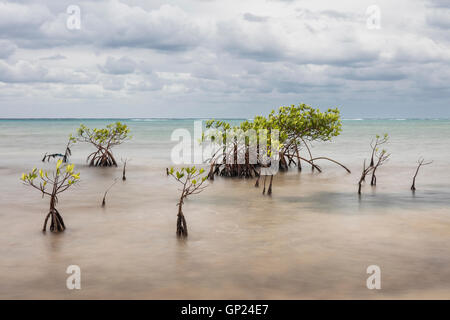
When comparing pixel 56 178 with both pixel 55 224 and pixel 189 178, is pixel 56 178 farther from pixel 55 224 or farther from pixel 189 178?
pixel 189 178

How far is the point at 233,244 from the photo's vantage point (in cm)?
876

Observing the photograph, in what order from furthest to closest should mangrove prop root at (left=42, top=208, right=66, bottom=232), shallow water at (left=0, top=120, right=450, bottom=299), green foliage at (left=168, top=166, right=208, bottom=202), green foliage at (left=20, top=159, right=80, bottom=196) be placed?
mangrove prop root at (left=42, top=208, right=66, bottom=232) < green foliage at (left=168, top=166, right=208, bottom=202) < green foliage at (left=20, top=159, right=80, bottom=196) < shallow water at (left=0, top=120, right=450, bottom=299)

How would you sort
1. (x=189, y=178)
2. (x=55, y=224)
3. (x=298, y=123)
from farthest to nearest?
(x=298, y=123) < (x=55, y=224) < (x=189, y=178)

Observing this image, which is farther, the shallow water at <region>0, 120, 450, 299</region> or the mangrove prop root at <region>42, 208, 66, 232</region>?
the mangrove prop root at <region>42, 208, 66, 232</region>

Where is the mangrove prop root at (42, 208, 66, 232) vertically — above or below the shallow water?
above

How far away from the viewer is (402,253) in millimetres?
8188

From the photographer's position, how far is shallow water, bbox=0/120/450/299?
663 cm

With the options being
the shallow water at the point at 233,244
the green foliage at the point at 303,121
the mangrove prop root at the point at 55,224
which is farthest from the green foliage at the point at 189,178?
the green foliage at the point at 303,121

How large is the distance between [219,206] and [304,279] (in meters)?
5.80

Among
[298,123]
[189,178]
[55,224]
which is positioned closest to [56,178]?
[55,224]

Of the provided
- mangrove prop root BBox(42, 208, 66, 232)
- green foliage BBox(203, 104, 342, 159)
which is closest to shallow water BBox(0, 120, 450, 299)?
mangrove prop root BBox(42, 208, 66, 232)

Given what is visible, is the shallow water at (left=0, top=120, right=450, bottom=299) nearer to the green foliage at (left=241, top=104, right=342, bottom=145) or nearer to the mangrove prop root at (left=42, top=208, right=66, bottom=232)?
the mangrove prop root at (left=42, top=208, right=66, bottom=232)

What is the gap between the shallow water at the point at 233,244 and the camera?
6629 millimetres
